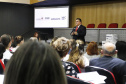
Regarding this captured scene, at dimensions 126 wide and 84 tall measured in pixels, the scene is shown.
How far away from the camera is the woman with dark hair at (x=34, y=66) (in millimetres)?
491

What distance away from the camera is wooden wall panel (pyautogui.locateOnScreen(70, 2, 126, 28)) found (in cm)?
767

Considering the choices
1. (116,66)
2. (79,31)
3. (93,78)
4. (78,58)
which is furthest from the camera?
(79,31)

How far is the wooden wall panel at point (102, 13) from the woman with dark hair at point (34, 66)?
7661 mm

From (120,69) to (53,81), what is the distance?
5.43ft

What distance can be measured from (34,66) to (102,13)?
8.13 meters

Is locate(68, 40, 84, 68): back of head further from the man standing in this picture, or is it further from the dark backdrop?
the dark backdrop

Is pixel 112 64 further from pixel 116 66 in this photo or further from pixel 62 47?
pixel 62 47

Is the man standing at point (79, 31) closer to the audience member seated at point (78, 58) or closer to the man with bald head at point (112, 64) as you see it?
the audience member seated at point (78, 58)

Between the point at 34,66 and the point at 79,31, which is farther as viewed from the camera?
the point at 79,31

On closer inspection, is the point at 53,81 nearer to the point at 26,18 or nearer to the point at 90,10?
the point at 90,10

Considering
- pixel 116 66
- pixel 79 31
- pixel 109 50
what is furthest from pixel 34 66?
pixel 79 31

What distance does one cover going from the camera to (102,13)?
8211 millimetres

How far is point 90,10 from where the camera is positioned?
28.1 feet

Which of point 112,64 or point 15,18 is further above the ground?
point 15,18
